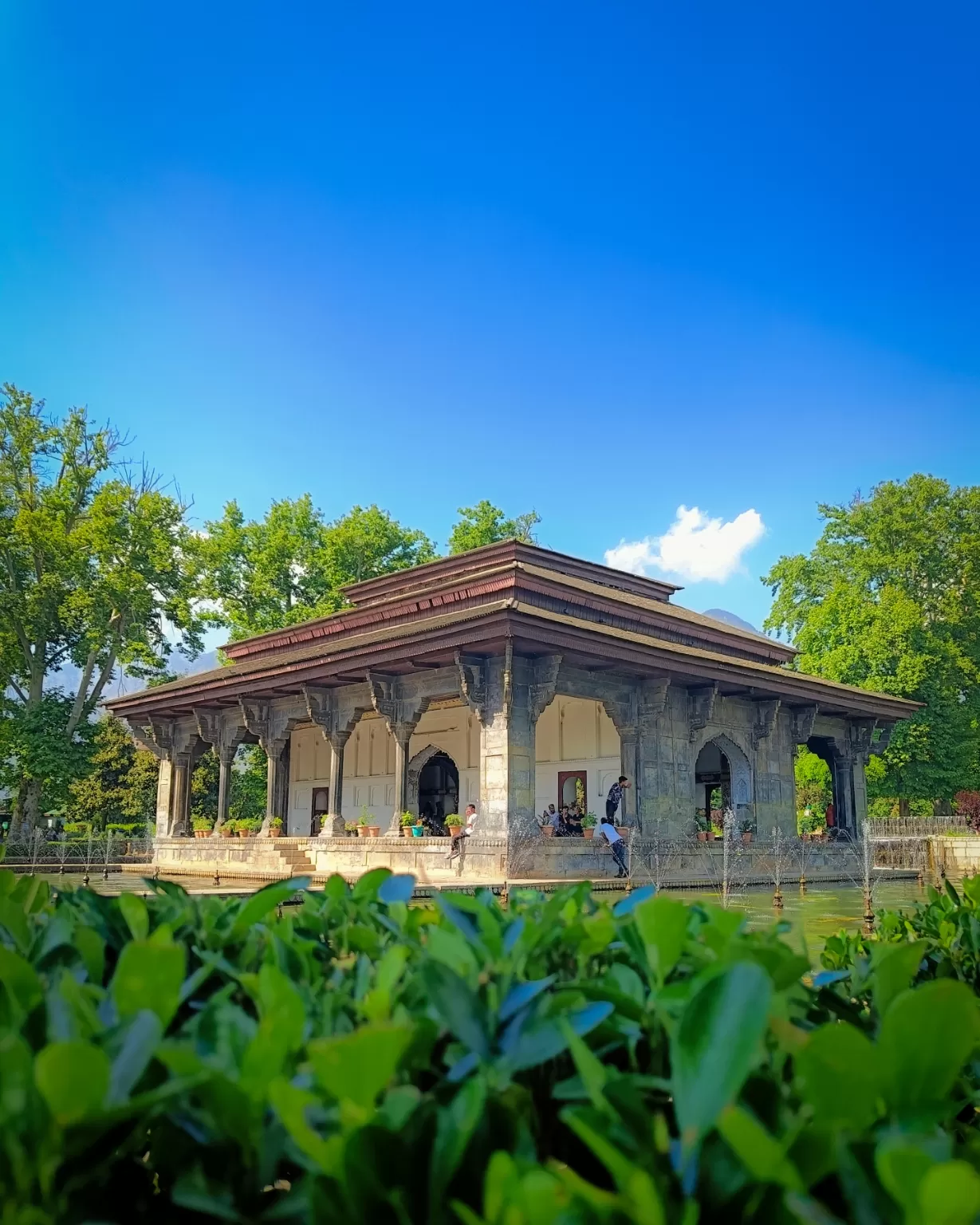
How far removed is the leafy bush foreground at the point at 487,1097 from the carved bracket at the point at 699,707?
57.7 feet

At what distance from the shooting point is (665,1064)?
4.87ft

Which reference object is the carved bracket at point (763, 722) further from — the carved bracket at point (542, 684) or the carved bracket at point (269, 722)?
the carved bracket at point (269, 722)

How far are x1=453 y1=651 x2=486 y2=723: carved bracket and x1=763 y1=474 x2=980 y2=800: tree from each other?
18.6m

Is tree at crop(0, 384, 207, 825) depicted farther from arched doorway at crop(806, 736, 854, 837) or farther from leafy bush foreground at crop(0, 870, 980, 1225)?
leafy bush foreground at crop(0, 870, 980, 1225)

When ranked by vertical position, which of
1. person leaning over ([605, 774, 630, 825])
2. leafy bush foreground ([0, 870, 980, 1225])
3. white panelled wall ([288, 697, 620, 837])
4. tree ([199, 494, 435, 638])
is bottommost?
leafy bush foreground ([0, 870, 980, 1225])

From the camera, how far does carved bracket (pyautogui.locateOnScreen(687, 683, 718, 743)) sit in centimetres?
1883

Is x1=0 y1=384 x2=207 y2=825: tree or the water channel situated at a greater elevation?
x1=0 y1=384 x2=207 y2=825: tree

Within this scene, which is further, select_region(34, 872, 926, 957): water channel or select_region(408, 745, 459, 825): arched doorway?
select_region(408, 745, 459, 825): arched doorway

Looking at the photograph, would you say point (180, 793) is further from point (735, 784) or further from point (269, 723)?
point (735, 784)

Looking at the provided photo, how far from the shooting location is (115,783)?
3228 cm

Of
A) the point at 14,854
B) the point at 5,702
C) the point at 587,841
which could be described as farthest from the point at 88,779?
the point at 587,841

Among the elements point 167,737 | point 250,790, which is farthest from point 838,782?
point 250,790

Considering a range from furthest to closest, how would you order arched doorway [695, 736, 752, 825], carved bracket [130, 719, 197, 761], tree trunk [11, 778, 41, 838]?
tree trunk [11, 778, 41, 838], carved bracket [130, 719, 197, 761], arched doorway [695, 736, 752, 825]

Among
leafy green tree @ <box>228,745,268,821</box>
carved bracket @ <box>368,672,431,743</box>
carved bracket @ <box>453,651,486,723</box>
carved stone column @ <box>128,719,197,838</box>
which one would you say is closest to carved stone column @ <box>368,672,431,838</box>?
carved bracket @ <box>368,672,431,743</box>
